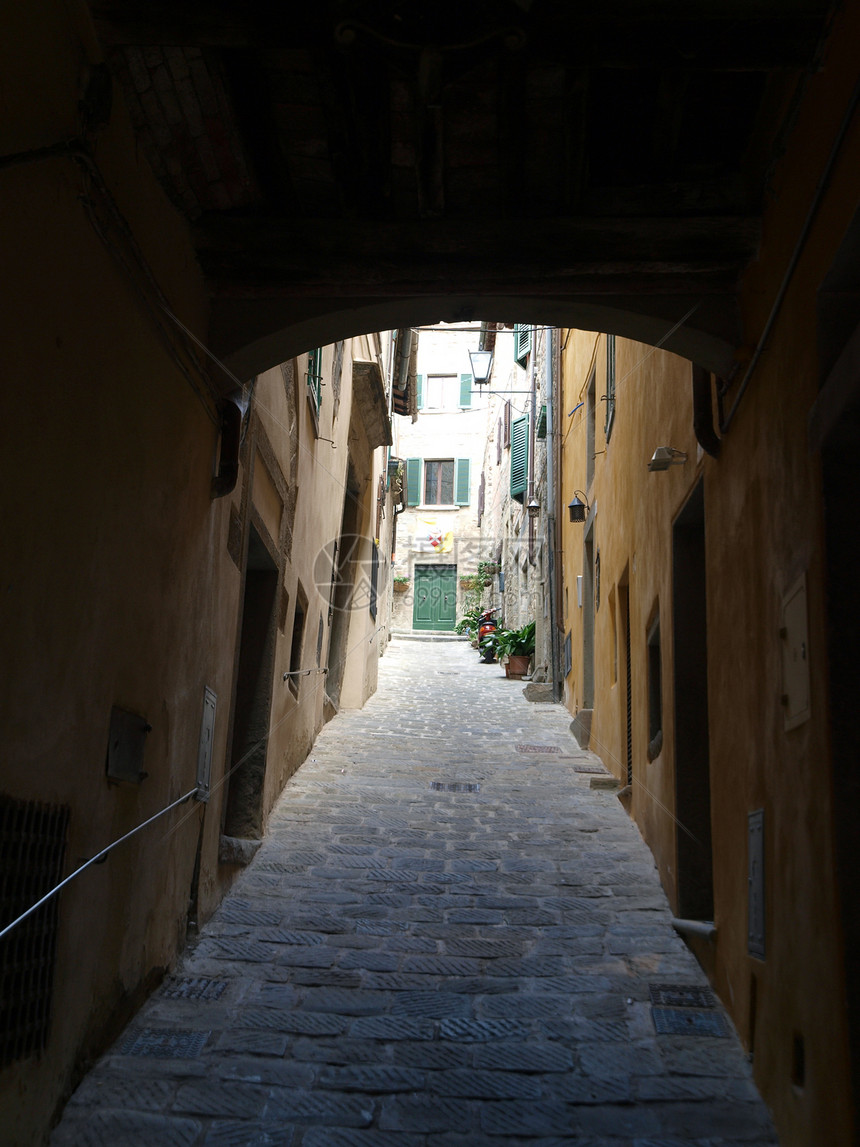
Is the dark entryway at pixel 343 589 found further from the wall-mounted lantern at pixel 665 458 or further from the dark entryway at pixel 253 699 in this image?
the wall-mounted lantern at pixel 665 458

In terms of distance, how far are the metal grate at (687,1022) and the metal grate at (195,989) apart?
1.92 metres

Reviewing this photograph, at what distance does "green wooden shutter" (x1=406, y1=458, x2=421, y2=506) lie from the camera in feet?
102

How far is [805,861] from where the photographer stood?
3146mm

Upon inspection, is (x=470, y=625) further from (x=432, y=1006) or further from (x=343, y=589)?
(x=432, y=1006)

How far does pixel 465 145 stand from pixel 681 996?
147 inches

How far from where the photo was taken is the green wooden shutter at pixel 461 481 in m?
31.2

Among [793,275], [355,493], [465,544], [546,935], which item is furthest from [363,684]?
[465,544]

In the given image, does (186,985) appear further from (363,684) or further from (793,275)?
(363,684)

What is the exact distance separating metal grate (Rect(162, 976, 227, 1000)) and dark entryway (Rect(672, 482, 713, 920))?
2.43m

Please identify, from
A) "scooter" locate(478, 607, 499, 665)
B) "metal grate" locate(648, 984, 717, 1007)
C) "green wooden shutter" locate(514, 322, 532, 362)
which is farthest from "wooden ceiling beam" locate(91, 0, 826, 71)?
"scooter" locate(478, 607, 499, 665)

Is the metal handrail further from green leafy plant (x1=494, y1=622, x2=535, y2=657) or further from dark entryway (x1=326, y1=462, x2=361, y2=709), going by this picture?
green leafy plant (x1=494, y1=622, x2=535, y2=657)

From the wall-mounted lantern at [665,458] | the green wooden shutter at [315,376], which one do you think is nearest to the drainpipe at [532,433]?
the green wooden shutter at [315,376]

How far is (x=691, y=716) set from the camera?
5688 mm

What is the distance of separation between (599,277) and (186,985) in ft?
12.1
